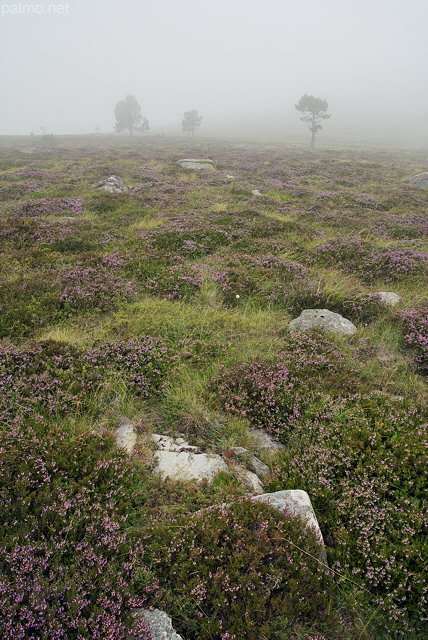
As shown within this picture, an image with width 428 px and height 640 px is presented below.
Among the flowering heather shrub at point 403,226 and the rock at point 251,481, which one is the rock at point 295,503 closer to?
the rock at point 251,481

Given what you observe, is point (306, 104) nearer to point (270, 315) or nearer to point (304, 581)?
point (270, 315)

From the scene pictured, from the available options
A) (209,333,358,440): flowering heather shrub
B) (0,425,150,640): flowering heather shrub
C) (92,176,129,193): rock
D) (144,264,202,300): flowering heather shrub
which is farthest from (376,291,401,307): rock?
(92,176,129,193): rock

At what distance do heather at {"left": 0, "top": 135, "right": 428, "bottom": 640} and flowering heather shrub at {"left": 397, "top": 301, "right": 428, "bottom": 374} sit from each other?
4 centimetres

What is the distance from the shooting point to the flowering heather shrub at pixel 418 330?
5.96 meters

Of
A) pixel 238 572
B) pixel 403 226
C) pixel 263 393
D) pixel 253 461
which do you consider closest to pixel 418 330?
pixel 263 393

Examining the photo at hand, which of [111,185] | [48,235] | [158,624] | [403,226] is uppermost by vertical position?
[111,185]

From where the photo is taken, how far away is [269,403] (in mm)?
4734

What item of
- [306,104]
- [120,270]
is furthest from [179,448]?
[306,104]

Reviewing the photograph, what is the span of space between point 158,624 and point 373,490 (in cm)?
243

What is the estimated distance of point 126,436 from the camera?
14.2ft

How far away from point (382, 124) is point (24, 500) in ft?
608

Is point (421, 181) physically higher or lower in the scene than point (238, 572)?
higher

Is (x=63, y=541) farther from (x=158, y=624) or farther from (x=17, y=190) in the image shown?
(x=17, y=190)

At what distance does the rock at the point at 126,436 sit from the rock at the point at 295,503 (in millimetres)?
1733
